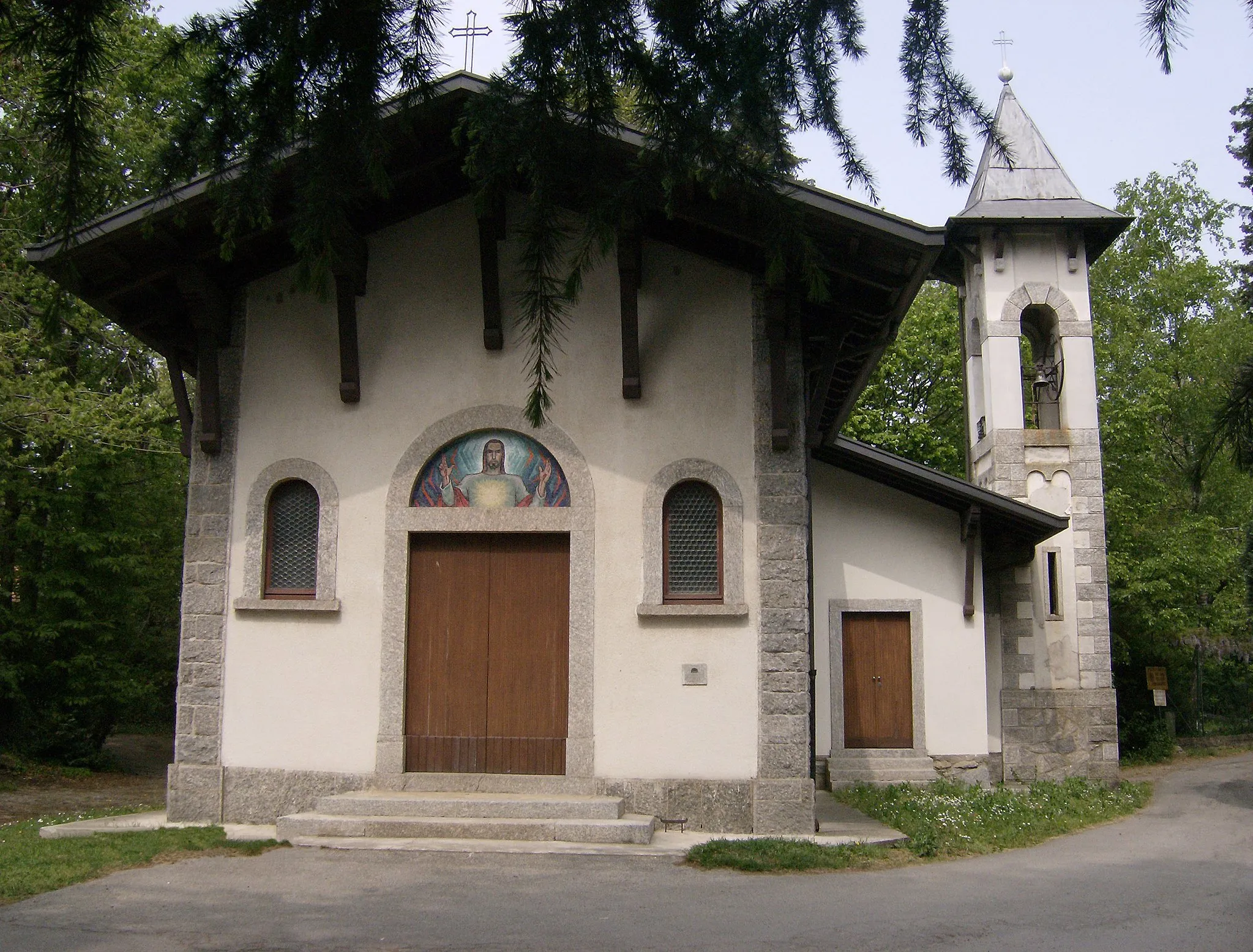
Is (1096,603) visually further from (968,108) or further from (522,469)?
(968,108)

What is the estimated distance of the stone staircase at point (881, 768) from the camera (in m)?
13.7

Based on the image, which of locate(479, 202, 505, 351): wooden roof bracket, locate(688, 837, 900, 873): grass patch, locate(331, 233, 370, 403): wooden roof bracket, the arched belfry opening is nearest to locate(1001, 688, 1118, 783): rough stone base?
the arched belfry opening

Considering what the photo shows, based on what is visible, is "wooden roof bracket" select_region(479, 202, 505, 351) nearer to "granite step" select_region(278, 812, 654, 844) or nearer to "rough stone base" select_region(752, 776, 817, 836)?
"granite step" select_region(278, 812, 654, 844)

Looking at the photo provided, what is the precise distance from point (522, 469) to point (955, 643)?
661cm

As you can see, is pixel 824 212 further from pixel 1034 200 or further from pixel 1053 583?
pixel 1034 200

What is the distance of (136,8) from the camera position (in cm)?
1595

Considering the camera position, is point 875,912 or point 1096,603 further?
point 1096,603

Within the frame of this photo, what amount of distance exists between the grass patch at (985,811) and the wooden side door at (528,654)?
10.2 ft

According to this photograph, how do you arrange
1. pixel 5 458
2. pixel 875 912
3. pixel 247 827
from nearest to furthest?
pixel 875 912, pixel 247 827, pixel 5 458

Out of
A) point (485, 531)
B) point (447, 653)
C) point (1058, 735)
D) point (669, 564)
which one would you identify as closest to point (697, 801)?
point (669, 564)

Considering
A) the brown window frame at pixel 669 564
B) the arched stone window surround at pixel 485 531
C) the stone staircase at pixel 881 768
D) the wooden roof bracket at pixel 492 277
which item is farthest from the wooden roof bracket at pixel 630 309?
the stone staircase at pixel 881 768

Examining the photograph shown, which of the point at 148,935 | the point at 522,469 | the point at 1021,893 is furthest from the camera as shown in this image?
the point at 522,469

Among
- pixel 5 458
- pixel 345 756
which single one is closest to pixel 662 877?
pixel 345 756

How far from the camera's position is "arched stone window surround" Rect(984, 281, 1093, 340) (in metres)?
17.3
